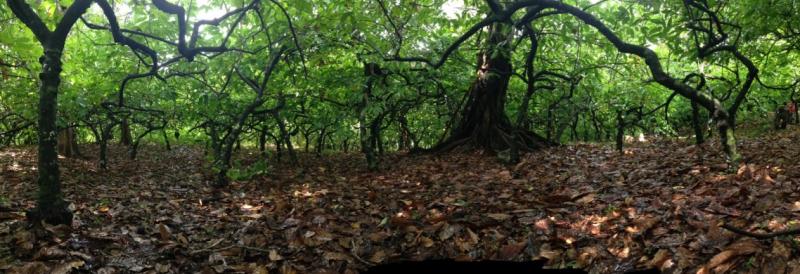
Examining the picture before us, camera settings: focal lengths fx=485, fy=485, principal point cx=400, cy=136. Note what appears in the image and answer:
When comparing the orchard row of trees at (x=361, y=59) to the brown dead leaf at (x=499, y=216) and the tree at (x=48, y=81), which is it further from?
the brown dead leaf at (x=499, y=216)

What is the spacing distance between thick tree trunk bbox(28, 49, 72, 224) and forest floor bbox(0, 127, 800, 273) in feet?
0.87

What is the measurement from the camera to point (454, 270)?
5168mm

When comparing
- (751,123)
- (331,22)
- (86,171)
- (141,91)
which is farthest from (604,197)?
(751,123)

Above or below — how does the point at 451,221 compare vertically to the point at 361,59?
below

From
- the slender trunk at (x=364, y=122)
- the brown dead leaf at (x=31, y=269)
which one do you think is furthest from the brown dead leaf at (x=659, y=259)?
the slender trunk at (x=364, y=122)

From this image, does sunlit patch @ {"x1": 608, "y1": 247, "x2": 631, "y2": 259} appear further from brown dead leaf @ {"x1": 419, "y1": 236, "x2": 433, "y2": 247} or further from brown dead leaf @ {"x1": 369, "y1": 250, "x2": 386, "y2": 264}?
brown dead leaf @ {"x1": 369, "y1": 250, "x2": 386, "y2": 264}

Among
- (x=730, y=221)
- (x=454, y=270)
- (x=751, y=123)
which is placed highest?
(x=751, y=123)

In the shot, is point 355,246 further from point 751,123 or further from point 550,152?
point 751,123

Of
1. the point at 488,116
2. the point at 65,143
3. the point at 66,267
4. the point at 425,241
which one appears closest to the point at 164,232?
the point at 66,267

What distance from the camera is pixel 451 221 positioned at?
20.1 ft

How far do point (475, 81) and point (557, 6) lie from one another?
7.26m

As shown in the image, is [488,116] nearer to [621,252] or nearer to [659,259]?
[621,252]

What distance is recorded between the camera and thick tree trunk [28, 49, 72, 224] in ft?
16.1

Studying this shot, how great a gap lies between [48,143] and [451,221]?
177 inches
